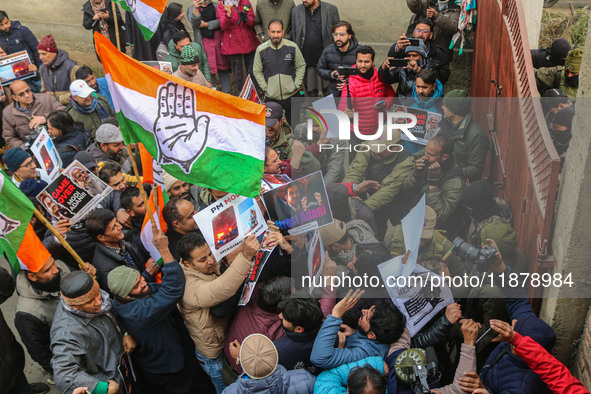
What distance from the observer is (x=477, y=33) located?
298 inches

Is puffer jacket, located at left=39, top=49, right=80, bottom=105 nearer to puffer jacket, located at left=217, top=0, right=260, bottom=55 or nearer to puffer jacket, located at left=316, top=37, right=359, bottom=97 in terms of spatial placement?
puffer jacket, located at left=217, top=0, right=260, bottom=55

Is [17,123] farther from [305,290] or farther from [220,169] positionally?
[305,290]

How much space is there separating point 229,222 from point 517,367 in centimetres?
210

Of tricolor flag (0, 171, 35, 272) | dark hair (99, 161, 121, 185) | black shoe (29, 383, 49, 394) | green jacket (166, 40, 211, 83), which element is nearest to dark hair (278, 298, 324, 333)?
tricolor flag (0, 171, 35, 272)

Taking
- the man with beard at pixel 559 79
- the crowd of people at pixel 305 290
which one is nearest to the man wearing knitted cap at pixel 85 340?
the crowd of people at pixel 305 290

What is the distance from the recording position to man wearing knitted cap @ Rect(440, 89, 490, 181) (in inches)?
210

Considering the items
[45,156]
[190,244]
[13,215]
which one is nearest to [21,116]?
[45,156]

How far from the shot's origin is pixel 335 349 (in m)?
3.61

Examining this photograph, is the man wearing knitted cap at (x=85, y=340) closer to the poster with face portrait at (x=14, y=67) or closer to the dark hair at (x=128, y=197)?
the dark hair at (x=128, y=197)

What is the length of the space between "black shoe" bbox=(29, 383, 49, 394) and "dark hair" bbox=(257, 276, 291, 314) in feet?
8.40

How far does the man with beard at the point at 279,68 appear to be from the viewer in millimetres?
7750

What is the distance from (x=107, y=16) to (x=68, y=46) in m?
3.31

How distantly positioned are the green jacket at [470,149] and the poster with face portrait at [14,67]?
5.76 meters

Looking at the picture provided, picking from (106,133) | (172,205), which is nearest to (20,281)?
(172,205)
